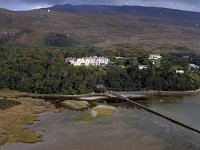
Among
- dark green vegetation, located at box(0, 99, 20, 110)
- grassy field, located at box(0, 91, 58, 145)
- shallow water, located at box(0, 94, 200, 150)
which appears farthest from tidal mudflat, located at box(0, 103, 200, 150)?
dark green vegetation, located at box(0, 99, 20, 110)

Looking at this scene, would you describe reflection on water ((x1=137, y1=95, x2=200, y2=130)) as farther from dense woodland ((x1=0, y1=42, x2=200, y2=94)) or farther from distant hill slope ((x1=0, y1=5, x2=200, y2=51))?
distant hill slope ((x1=0, y1=5, x2=200, y2=51))

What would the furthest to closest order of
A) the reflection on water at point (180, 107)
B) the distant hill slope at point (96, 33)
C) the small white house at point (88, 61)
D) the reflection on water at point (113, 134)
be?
the distant hill slope at point (96, 33) → the small white house at point (88, 61) → the reflection on water at point (180, 107) → the reflection on water at point (113, 134)

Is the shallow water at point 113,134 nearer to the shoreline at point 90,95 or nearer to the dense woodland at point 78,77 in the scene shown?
the shoreline at point 90,95

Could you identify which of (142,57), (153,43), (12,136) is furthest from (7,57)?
(153,43)

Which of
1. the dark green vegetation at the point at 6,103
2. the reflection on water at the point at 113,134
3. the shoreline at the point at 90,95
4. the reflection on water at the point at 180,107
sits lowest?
the reflection on water at the point at 113,134

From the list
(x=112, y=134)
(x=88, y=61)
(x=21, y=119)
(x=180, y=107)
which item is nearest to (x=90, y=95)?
(x=180, y=107)

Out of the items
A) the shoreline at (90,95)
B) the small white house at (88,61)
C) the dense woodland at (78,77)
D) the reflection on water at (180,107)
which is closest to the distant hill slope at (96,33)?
the small white house at (88,61)
